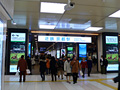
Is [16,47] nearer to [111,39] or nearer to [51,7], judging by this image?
[51,7]

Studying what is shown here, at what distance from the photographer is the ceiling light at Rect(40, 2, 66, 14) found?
510 centimetres

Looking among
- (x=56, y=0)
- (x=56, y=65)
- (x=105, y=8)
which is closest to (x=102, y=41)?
(x=56, y=65)

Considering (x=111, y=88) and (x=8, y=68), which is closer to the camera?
(x=111, y=88)

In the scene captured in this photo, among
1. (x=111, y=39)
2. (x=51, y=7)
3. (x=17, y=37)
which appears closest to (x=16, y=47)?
(x=17, y=37)

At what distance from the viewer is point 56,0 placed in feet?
15.3

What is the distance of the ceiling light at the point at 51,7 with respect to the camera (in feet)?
16.7

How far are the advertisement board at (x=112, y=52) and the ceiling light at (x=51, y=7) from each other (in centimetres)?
680

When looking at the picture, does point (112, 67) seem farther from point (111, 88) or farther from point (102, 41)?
point (111, 88)

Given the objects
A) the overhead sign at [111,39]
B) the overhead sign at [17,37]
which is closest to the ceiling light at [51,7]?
the overhead sign at [17,37]

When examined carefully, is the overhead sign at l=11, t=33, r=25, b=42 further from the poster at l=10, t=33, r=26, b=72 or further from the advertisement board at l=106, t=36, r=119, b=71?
the advertisement board at l=106, t=36, r=119, b=71

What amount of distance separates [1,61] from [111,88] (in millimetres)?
5122

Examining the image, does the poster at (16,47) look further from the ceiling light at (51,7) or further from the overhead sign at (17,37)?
the ceiling light at (51,7)

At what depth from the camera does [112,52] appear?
1125cm

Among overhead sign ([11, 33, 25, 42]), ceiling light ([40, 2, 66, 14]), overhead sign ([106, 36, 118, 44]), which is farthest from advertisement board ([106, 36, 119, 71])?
overhead sign ([11, 33, 25, 42])
